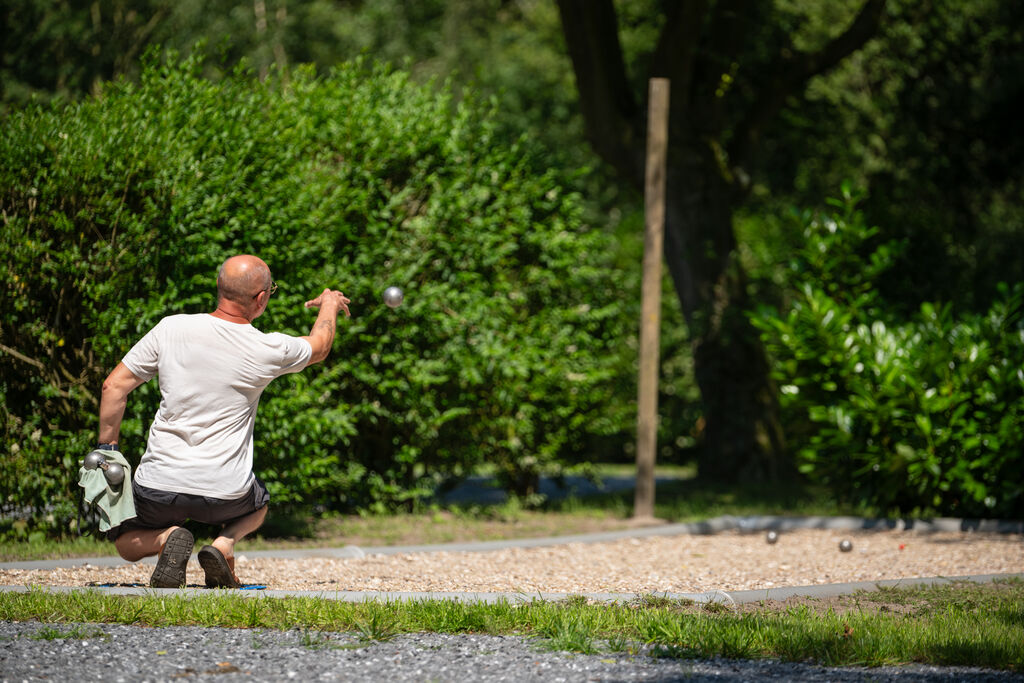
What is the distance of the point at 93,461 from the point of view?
4.83 m

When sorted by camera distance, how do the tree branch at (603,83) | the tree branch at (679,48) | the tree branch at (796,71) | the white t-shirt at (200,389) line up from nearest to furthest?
the white t-shirt at (200,389)
the tree branch at (603,83)
the tree branch at (679,48)
the tree branch at (796,71)

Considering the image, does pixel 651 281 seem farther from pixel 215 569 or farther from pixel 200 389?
pixel 215 569

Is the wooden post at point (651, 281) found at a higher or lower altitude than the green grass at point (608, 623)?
higher

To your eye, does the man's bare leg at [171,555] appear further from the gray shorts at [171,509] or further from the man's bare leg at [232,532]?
the man's bare leg at [232,532]

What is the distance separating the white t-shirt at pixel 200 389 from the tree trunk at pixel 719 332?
7558mm

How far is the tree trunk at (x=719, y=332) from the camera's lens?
12.0m

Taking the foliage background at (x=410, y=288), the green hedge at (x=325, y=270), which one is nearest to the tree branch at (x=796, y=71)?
the foliage background at (x=410, y=288)

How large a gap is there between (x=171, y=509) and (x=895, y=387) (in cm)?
585

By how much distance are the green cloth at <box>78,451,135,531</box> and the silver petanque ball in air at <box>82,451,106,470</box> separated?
0.07 ft

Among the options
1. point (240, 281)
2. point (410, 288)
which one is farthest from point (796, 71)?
point (240, 281)

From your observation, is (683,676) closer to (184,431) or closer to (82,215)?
(184,431)

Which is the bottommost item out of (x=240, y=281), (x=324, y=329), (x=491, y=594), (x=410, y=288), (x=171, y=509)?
(x=491, y=594)

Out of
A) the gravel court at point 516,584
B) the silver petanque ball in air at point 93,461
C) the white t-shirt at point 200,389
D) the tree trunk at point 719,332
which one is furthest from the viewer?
the tree trunk at point 719,332

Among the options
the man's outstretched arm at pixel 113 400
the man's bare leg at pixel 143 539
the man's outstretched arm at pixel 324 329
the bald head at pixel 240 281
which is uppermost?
the bald head at pixel 240 281
